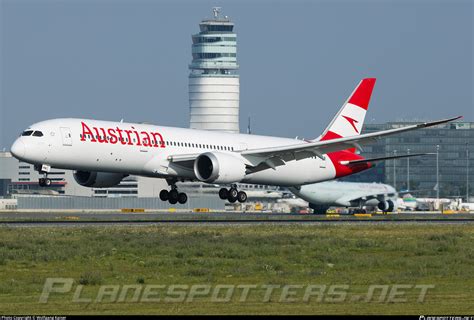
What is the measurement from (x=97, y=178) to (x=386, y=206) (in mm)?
55769

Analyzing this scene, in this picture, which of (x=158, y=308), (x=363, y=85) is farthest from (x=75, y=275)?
(x=363, y=85)

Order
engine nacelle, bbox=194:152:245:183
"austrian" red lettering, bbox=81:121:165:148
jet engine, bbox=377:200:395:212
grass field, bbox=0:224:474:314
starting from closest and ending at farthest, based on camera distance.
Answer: grass field, bbox=0:224:474:314 → "austrian" red lettering, bbox=81:121:165:148 → engine nacelle, bbox=194:152:245:183 → jet engine, bbox=377:200:395:212

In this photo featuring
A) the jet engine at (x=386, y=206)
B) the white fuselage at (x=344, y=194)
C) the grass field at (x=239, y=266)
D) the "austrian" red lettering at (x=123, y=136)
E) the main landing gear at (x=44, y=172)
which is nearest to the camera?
the grass field at (x=239, y=266)

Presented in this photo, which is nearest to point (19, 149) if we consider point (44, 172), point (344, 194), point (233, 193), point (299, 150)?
point (44, 172)

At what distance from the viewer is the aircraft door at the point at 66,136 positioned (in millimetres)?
54062

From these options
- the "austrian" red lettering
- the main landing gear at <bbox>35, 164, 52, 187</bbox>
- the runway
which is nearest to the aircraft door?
the "austrian" red lettering

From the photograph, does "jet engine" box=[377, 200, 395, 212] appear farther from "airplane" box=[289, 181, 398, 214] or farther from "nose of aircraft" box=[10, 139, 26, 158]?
"nose of aircraft" box=[10, 139, 26, 158]

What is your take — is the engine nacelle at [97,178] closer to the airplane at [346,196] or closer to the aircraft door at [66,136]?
the aircraft door at [66,136]

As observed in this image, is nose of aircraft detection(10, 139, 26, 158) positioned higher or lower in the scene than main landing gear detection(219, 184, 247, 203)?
higher

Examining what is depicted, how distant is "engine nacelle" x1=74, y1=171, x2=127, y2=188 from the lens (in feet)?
198

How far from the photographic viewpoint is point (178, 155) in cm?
5866

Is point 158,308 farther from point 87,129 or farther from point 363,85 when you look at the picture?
point 363,85

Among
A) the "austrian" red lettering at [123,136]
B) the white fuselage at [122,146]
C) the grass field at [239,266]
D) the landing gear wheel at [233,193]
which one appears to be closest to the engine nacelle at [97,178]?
the white fuselage at [122,146]

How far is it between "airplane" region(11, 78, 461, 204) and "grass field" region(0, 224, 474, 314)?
489cm
